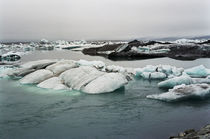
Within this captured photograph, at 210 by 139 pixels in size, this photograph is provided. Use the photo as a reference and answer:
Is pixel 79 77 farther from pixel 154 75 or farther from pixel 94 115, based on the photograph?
pixel 154 75

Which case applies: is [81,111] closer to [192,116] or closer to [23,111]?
[23,111]

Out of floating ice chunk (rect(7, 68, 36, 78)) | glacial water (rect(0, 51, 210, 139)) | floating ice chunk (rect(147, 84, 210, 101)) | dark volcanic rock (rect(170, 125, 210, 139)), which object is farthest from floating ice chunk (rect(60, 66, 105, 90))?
dark volcanic rock (rect(170, 125, 210, 139))

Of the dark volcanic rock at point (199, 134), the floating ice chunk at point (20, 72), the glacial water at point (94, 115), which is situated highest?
the floating ice chunk at point (20, 72)

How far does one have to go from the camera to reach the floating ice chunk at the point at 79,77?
9674 millimetres

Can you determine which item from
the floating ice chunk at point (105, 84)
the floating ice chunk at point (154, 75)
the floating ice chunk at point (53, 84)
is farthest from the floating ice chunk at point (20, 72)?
the floating ice chunk at point (154, 75)

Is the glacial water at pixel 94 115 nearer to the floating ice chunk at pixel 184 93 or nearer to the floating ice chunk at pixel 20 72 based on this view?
the floating ice chunk at pixel 184 93

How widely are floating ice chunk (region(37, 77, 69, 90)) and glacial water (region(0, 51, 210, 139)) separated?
2.00ft

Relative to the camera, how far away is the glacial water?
523 centimetres

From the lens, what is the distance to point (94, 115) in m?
6.41

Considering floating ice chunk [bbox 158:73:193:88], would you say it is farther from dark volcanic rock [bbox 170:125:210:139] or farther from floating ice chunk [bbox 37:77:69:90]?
dark volcanic rock [bbox 170:125:210:139]

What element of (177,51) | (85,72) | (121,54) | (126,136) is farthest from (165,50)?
(126,136)

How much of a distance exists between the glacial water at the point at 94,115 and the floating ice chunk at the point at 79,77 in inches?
29.8

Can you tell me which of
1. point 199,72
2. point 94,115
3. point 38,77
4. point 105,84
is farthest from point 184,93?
→ point 38,77

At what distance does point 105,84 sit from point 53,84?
263 centimetres
